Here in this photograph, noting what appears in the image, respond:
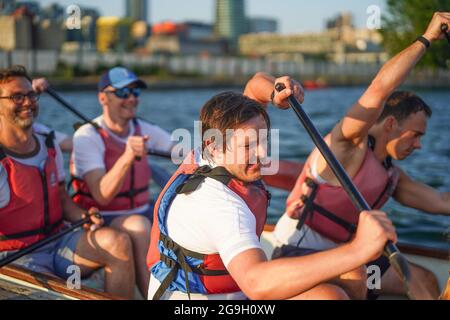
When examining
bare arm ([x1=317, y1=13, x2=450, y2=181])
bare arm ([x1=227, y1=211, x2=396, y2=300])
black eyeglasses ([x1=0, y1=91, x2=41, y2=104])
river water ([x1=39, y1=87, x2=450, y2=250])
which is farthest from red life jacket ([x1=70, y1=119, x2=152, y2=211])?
river water ([x1=39, y1=87, x2=450, y2=250])

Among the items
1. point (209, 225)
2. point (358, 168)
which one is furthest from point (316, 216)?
point (209, 225)

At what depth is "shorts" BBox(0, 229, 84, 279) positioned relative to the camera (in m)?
3.69

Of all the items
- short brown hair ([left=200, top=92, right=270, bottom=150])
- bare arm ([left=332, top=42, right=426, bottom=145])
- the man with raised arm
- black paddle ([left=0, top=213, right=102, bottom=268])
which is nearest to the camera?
short brown hair ([left=200, top=92, right=270, bottom=150])

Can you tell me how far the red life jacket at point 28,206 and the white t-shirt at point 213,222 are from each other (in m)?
1.71

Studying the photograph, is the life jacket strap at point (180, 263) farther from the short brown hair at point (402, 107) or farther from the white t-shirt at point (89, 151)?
the white t-shirt at point (89, 151)

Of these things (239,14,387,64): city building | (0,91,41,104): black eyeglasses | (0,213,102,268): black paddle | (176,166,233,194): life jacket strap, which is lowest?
(239,14,387,64): city building

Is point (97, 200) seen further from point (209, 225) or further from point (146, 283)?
point (209, 225)

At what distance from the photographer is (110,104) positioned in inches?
182

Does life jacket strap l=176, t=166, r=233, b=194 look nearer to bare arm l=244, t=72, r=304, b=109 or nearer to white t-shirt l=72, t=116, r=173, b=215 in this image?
bare arm l=244, t=72, r=304, b=109

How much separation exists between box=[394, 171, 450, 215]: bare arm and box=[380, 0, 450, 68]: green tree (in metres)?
2.79

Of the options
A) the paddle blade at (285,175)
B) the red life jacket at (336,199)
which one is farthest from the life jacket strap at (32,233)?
the red life jacket at (336,199)

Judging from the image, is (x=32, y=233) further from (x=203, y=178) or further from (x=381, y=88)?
(x=381, y=88)

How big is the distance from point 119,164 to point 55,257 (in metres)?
0.68

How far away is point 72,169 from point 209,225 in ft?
8.36
